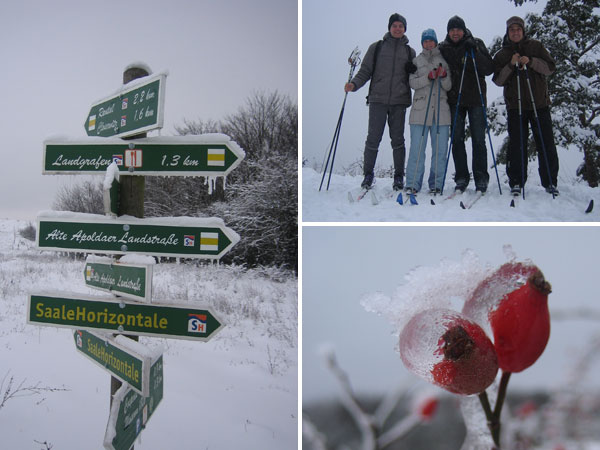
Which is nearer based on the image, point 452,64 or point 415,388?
point 415,388

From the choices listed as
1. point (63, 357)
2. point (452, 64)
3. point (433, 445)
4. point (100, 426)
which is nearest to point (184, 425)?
point (100, 426)

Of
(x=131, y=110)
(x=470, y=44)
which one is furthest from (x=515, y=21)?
(x=131, y=110)

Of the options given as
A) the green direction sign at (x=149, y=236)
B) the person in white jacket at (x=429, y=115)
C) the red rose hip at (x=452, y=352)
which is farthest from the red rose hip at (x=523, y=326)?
the person in white jacket at (x=429, y=115)

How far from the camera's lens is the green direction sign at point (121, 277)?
123 cm

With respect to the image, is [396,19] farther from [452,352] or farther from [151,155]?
[452,352]

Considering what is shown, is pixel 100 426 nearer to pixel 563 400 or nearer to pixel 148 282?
pixel 148 282

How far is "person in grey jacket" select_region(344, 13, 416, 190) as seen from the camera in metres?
2.15

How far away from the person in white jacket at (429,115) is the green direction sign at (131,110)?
1.26 m

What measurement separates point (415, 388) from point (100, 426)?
188cm

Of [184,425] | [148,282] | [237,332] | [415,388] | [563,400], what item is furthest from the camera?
[237,332]

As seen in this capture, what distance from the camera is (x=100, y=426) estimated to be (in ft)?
7.57

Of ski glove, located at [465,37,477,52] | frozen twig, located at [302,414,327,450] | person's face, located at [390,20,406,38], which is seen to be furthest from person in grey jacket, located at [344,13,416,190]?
frozen twig, located at [302,414,327,450]

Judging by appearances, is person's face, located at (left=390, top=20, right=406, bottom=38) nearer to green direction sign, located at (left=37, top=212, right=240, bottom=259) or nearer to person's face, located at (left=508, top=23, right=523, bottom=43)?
person's face, located at (left=508, top=23, right=523, bottom=43)

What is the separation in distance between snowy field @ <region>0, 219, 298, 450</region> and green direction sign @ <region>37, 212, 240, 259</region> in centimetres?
45
